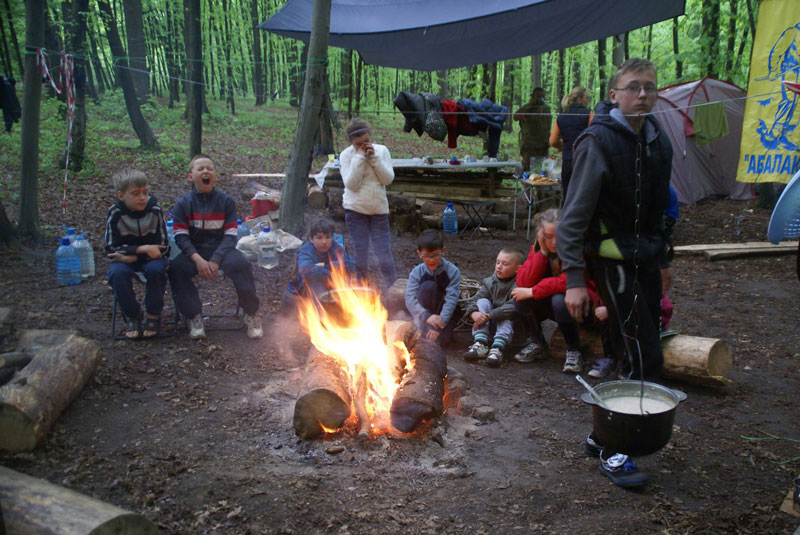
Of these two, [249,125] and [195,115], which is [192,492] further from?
[249,125]

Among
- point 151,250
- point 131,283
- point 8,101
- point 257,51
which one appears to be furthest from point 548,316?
point 257,51

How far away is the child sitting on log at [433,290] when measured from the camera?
469 centimetres

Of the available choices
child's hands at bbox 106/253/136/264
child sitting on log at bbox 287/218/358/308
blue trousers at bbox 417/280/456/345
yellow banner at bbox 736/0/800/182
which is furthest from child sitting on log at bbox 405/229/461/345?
yellow banner at bbox 736/0/800/182

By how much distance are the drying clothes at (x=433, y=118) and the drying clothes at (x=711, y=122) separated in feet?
18.8

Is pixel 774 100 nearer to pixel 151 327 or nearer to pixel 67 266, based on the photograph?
pixel 151 327

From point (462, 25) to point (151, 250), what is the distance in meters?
6.67

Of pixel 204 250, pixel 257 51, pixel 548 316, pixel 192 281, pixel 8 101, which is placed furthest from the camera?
pixel 257 51

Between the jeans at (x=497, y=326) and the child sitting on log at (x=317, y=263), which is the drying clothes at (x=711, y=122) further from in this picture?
the child sitting on log at (x=317, y=263)

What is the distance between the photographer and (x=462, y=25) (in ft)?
30.3

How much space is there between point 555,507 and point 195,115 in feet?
31.6

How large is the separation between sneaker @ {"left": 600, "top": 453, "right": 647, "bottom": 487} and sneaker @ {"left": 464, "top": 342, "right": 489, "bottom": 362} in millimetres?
1755

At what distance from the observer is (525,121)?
35.3ft

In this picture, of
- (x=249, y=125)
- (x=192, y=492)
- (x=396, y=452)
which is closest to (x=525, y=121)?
(x=396, y=452)

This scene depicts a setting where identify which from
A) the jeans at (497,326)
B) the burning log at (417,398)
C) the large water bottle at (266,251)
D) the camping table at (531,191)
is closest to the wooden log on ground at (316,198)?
the camping table at (531,191)
